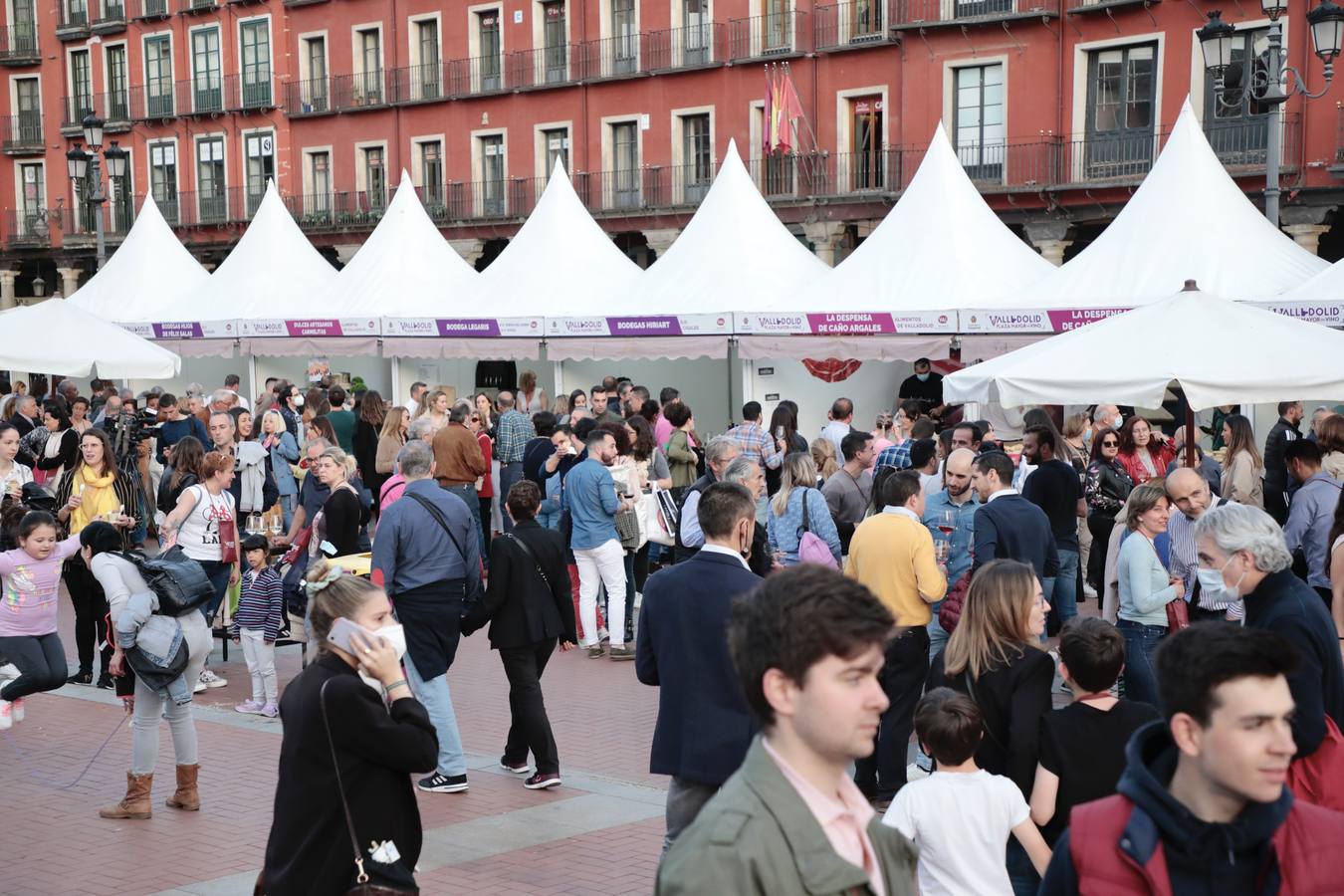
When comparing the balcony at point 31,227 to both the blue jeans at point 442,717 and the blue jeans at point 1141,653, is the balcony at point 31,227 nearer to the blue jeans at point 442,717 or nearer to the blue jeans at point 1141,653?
the blue jeans at point 442,717

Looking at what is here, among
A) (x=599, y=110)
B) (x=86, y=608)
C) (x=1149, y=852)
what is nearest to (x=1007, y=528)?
(x=1149, y=852)

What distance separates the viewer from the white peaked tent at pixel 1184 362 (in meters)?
9.19

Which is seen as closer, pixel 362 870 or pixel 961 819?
pixel 362 870

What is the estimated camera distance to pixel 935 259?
18.0 m

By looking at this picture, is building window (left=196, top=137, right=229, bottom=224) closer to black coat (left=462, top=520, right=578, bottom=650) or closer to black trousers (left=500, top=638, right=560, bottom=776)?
black coat (left=462, top=520, right=578, bottom=650)

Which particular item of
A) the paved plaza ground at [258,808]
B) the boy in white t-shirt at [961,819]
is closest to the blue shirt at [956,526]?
the paved plaza ground at [258,808]

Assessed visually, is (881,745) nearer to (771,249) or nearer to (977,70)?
(771,249)

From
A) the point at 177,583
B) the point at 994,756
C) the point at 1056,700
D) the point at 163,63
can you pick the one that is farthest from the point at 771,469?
the point at 163,63

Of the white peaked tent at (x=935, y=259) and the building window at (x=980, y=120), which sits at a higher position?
the building window at (x=980, y=120)

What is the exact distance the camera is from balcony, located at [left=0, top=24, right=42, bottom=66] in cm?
5144

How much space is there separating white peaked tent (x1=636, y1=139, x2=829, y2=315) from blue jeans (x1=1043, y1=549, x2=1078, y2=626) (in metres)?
8.59

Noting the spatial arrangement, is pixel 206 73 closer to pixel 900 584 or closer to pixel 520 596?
pixel 520 596

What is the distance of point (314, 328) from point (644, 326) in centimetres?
639

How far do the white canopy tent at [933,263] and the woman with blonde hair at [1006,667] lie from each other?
11568mm
